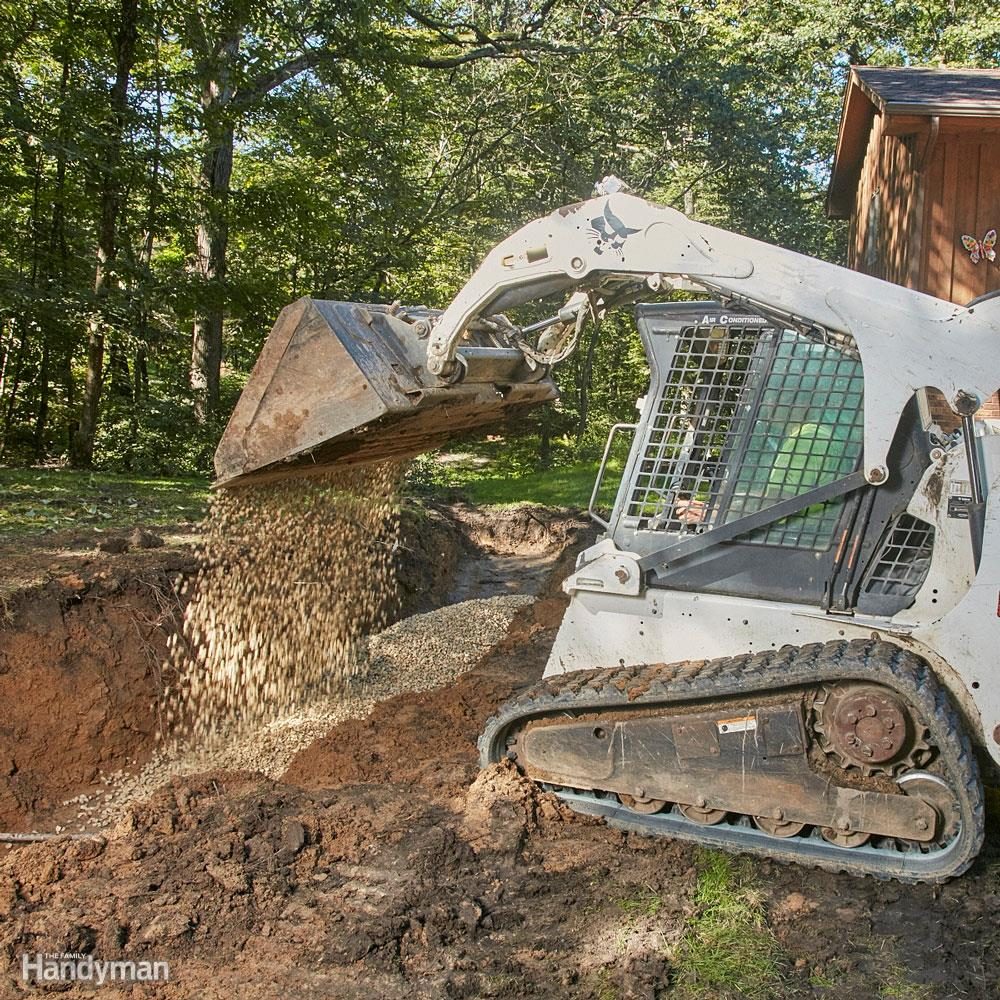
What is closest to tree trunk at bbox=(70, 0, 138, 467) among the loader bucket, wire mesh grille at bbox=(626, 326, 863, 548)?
the loader bucket

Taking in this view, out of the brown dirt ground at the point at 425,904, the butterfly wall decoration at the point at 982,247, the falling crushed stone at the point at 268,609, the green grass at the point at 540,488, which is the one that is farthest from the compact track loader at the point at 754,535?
the green grass at the point at 540,488

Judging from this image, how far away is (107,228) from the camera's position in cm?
1171

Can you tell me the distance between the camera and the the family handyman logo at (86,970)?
3.41m

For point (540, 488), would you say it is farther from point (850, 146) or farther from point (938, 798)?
point (938, 798)

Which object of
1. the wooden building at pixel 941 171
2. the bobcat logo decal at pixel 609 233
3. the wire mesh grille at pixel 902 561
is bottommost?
the wire mesh grille at pixel 902 561

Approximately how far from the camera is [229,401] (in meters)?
15.8

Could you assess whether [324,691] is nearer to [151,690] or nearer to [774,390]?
[151,690]

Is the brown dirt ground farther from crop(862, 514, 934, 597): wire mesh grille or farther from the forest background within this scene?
the forest background

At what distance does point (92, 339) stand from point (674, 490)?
9.28 m

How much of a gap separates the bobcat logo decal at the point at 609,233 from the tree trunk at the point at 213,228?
867cm

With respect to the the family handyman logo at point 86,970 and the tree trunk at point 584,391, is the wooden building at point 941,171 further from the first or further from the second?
the the family handyman logo at point 86,970

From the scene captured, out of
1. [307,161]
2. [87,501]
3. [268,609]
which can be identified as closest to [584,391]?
[307,161]

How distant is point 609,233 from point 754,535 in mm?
A: 1427

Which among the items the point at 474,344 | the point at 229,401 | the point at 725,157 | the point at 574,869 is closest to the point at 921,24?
the point at 725,157
